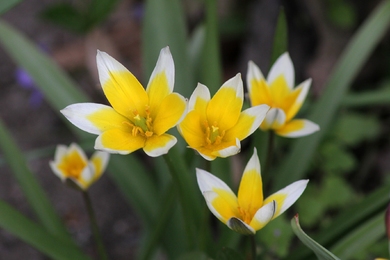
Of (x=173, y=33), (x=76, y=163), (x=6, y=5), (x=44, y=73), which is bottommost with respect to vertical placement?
(x=76, y=163)

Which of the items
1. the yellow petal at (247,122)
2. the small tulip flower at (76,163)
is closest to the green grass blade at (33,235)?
the small tulip flower at (76,163)

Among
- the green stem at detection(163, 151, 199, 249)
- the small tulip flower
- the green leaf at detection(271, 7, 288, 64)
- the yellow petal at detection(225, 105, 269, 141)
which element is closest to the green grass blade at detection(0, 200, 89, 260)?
the small tulip flower

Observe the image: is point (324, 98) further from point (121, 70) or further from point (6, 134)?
point (6, 134)

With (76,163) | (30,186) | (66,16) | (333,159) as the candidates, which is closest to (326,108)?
(333,159)

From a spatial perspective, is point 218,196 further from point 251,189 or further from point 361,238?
point 361,238

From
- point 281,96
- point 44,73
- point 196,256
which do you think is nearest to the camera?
point 196,256

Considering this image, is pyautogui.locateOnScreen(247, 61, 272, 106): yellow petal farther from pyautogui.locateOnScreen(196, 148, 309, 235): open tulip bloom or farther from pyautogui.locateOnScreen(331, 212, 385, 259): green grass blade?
pyautogui.locateOnScreen(331, 212, 385, 259): green grass blade

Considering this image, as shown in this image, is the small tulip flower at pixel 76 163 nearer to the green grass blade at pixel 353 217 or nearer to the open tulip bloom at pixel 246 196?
the open tulip bloom at pixel 246 196

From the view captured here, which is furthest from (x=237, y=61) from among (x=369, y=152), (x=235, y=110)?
(x=235, y=110)
